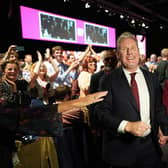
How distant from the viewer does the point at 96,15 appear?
675cm

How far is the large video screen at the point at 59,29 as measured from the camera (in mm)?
4504

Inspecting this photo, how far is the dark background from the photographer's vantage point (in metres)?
4.25

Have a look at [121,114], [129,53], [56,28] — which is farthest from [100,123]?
[56,28]

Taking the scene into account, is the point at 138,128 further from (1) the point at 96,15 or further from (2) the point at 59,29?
(1) the point at 96,15

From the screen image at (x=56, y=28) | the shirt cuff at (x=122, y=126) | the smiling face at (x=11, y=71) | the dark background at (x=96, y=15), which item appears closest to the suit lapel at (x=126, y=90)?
the shirt cuff at (x=122, y=126)

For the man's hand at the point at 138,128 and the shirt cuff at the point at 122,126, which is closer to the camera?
the man's hand at the point at 138,128

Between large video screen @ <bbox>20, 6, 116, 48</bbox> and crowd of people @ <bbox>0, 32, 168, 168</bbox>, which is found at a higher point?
large video screen @ <bbox>20, 6, 116, 48</bbox>

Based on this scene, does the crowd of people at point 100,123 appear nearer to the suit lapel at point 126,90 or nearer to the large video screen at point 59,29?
the suit lapel at point 126,90

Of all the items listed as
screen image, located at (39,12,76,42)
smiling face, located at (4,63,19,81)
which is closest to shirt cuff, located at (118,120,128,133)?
smiling face, located at (4,63,19,81)

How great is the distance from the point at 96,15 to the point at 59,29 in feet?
6.43

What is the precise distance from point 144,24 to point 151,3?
741 mm

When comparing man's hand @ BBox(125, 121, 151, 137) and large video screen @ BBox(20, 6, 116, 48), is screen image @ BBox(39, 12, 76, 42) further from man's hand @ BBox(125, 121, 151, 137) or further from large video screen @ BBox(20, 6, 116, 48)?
man's hand @ BBox(125, 121, 151, 137)

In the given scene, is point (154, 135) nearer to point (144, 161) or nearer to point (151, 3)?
point (144, 161)

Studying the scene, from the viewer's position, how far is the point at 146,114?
131 cm
